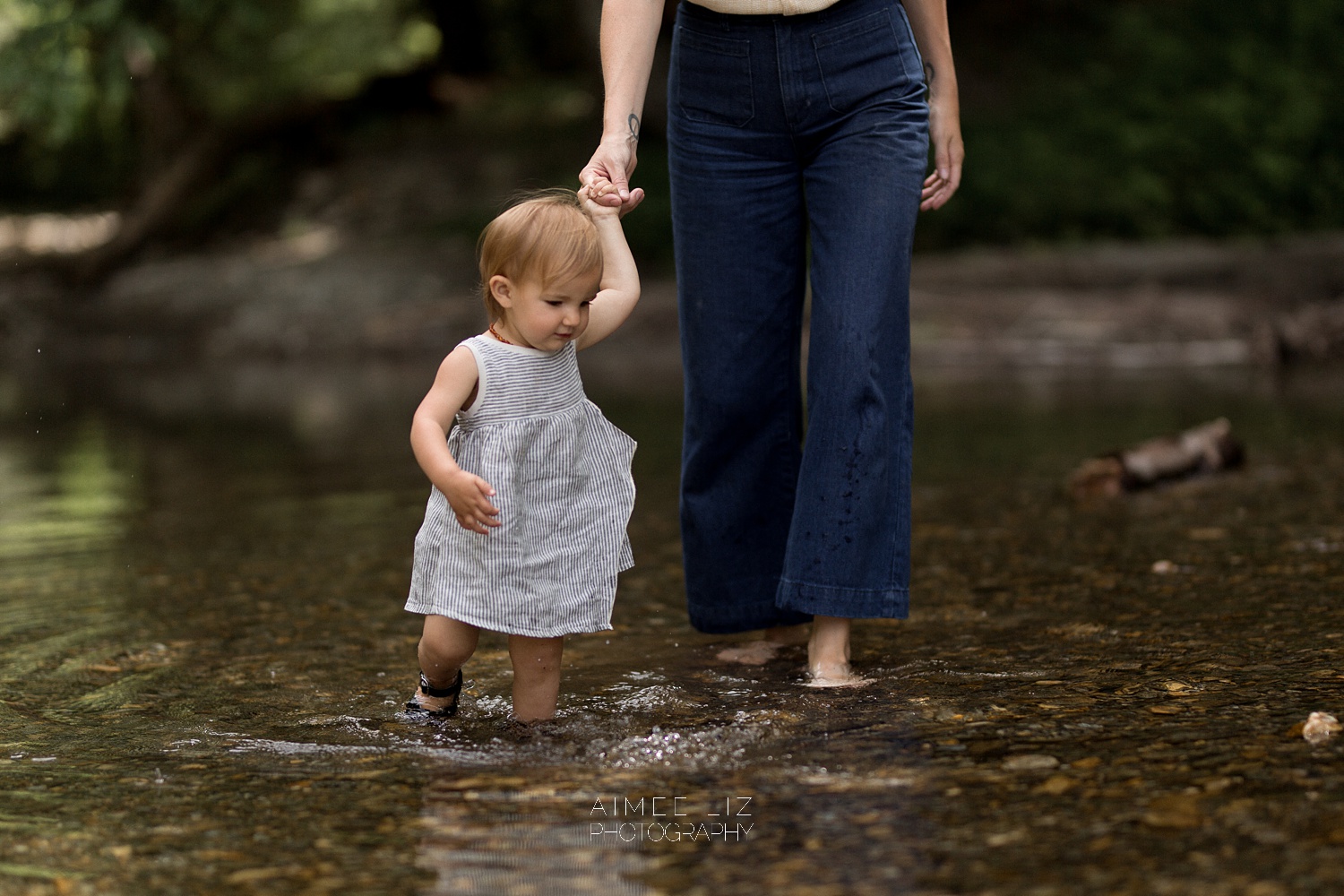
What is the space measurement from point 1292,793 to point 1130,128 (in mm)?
13482

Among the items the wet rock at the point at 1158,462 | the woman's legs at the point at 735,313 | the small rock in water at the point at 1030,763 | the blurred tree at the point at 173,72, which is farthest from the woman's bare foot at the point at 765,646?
the blurred tree at the point at 173,72

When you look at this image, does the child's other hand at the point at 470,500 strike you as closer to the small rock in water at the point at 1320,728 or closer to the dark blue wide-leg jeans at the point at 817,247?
the dark blue wide-leg jeans at the point at 817,247

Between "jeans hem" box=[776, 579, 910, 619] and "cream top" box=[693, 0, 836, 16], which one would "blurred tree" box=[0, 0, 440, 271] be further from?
"jeans hem" box=[776, 579, 910, 619]

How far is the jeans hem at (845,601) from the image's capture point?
3.07m

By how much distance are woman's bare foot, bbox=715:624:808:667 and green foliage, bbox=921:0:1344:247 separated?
11046mm

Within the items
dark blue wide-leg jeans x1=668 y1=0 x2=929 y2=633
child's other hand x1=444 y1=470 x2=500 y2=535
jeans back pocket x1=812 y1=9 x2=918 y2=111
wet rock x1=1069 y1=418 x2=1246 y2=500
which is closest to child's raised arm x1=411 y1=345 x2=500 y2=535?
child's other hand x1=444 y1=470 x2=500 y2=535

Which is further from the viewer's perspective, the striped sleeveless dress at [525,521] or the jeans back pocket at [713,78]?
the jeans back pocket at [713,78]

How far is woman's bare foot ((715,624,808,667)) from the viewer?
11.1 ft

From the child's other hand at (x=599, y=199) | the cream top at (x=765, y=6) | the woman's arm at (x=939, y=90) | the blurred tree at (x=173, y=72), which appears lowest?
the child's other hand at (x=599, y=199)

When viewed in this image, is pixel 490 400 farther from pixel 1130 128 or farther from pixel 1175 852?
pixel 1130 128

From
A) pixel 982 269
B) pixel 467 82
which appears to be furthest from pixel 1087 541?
pixel 467 82

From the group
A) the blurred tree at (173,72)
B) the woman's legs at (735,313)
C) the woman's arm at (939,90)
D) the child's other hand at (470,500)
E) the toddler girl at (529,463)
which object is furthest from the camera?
the blurred tree at (173,72)

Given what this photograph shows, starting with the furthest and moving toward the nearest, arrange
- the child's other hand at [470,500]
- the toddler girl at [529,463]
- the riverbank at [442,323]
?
1. the riverbank at [442,323]
2. the toddler girl at [529,463]
3. the child's other hand at [470,500]

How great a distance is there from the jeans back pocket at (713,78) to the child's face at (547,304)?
619mm
